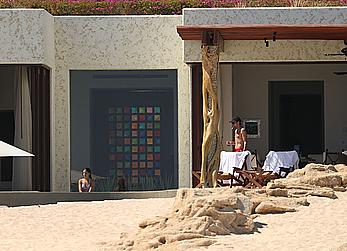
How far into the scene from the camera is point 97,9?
2159 cm

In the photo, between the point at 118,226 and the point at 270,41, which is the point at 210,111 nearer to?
the point at 270,41

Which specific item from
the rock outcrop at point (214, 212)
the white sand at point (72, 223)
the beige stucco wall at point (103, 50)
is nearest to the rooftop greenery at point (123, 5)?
the beige stucco wall at point (103, 50)

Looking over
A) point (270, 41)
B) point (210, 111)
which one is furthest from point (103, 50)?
point (270, 41)

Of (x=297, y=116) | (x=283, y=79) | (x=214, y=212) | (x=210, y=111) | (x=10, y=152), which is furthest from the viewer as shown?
(x=297, y=116)

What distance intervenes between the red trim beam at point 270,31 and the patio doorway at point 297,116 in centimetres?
410

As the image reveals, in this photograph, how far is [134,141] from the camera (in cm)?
2170

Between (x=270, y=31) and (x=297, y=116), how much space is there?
5875mm

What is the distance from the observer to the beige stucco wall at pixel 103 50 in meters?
19.9

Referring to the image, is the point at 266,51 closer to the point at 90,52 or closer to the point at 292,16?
the point at 292,16

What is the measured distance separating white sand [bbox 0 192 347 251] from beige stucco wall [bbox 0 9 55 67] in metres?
3.42

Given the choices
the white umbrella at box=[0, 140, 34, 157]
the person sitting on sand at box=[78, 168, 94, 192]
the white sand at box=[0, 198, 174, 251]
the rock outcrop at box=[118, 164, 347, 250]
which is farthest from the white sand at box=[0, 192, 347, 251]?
the person sitting on sand at box=[78, 168, 94, 192]

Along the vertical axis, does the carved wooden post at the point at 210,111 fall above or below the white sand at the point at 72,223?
above

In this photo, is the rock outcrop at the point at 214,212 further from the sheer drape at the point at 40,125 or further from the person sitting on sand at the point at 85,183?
the sheer drape at the point at 40,125

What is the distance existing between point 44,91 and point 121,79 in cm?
298
